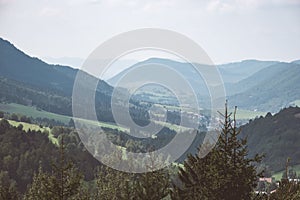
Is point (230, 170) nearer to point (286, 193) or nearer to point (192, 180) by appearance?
point (286, 193)

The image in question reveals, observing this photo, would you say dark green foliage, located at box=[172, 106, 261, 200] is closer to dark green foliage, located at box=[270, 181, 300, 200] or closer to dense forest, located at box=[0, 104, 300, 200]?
dense forest, located at box=[0, 104, 300, 200]

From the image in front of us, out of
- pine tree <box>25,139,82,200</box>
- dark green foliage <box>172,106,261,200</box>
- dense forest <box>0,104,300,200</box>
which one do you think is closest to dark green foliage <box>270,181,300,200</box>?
dense forest <box>0,104,300,200</box>

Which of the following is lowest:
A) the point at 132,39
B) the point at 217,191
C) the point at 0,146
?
the point at 0,146

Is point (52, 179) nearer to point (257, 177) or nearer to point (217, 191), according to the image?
point (217, 191)

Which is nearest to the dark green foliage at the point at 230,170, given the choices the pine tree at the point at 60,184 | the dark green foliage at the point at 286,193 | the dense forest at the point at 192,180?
the dense forest at the point at 192,180

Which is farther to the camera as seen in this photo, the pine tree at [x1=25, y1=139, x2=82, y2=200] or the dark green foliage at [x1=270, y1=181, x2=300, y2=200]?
the pine tree at [x1=25, y1=139, x2=82, y2=200]

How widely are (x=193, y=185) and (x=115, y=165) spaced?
3319 centimetres

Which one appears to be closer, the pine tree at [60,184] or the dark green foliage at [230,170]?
the dark green foliage at [230,170]

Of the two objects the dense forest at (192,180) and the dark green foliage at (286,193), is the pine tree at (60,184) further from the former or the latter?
the dark green foliage at (286,193)

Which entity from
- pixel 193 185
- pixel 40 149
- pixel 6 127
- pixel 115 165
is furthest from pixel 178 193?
pixel 6 127

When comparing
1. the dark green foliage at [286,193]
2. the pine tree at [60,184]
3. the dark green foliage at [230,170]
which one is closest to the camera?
the dark green foliage at [230,170]

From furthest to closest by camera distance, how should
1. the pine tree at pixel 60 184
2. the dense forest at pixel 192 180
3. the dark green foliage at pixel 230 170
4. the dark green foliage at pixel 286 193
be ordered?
the pine tree at pixel 60 184 → the dark green foliage at pixel 286 193 → the dense forest at pixel 192 180 → the dark green foliage at pixel 230 170

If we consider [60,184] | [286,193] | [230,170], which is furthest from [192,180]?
[60,184]

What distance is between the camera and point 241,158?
74.6 ft
